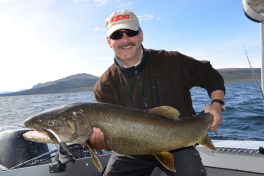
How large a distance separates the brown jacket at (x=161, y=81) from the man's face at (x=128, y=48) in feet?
0.48

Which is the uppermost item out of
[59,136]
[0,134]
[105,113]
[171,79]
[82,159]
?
[171,79]

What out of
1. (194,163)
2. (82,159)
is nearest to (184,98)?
(194,163)

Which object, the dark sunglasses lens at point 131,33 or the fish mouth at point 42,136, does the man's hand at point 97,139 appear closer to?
the fish mouth at point 42,136

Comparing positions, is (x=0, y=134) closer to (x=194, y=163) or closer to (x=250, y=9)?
(x=194, y=163)

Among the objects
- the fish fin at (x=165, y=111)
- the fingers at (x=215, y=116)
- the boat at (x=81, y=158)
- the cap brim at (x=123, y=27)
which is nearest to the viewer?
the fish fin at (x=165, y=111)

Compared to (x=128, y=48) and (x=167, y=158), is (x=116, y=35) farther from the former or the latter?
(x=167, y=158)

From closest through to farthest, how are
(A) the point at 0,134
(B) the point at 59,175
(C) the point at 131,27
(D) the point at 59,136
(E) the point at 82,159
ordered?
1. (D) the point at 59,136
2. (C) the point at 131,27
3. (B) the point at 59,175
4. (E) the point at 82,159
5. (A) the point at 0,134

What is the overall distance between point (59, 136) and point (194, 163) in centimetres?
212

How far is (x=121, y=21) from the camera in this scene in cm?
376

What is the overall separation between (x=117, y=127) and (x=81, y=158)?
2441mm

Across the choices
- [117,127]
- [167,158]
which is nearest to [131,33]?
[117,127]

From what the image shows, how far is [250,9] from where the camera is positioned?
11.0ft

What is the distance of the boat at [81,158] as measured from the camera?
3.99m

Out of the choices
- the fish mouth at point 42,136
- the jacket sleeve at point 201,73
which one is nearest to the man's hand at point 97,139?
the fish mouth at point 42,136
